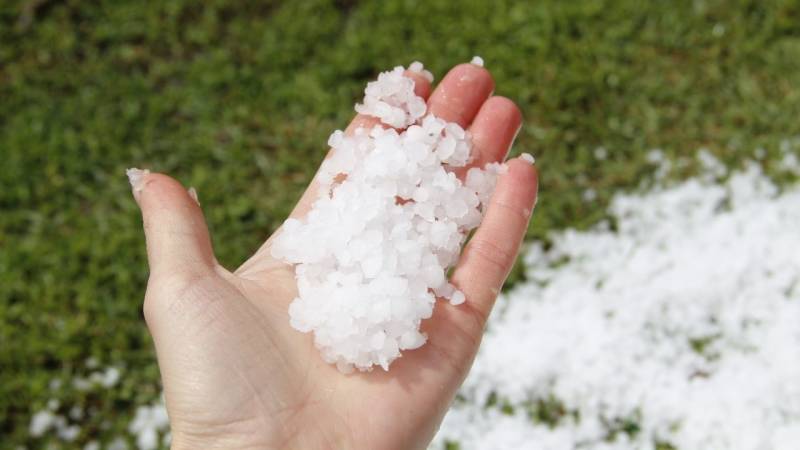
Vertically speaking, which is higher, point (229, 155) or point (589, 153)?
point (589, 153)

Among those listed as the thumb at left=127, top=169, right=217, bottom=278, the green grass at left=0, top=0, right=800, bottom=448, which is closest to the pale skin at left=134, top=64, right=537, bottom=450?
the thumb at left=127, top=169, right=217, bottom=278

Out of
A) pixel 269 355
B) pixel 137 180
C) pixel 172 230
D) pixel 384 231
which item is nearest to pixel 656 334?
pixel 384 231

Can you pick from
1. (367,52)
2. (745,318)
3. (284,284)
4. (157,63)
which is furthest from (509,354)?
(157,63)

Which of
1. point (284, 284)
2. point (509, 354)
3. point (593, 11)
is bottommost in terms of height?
point (284, 284)

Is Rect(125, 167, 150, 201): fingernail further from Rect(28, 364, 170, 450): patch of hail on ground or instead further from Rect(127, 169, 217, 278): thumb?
Rect(28, 364, 170, 450): patch of hail on ground

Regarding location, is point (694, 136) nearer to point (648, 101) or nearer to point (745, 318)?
point (648, 101)

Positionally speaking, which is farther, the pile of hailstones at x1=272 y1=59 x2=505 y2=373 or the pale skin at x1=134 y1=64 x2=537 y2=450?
the pile of hailstones at x1=272 y1=59 x2=505 y2=373
